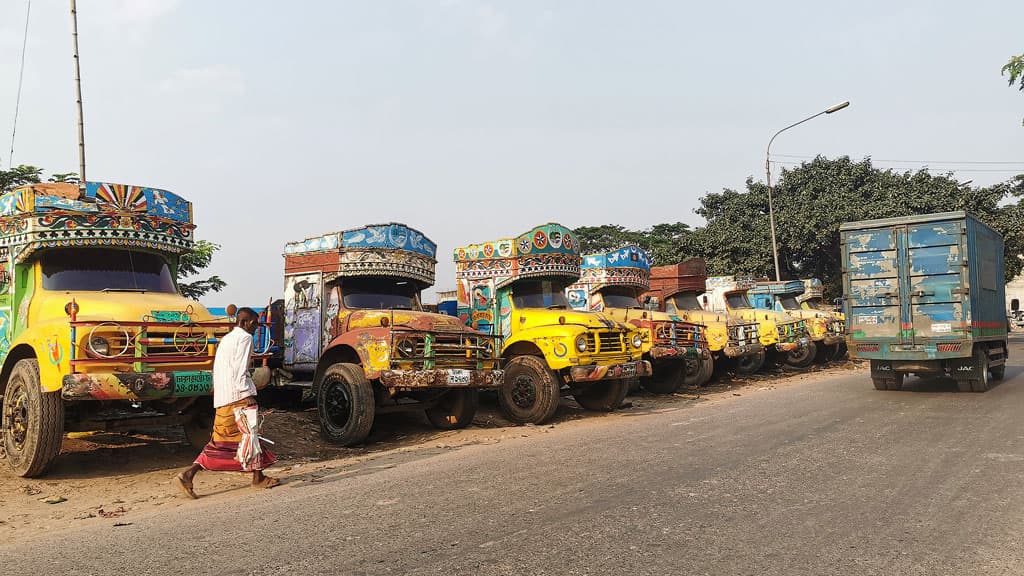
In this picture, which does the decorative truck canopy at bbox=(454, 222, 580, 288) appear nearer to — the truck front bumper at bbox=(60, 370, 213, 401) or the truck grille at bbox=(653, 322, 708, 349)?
the truck grille at bbox=(653, 322, 708, 349)

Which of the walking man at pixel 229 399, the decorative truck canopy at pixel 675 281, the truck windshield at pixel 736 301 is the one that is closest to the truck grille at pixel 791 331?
the truck windshield at pixel 736 301

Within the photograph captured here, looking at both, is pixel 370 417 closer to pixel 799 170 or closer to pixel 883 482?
pixel 883 482

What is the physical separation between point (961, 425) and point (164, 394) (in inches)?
351

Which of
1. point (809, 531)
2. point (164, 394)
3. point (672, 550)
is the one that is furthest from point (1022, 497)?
point (164, 394)

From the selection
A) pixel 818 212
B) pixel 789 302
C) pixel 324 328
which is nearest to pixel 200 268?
pixel 324 328

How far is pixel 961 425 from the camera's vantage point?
28.3 feet

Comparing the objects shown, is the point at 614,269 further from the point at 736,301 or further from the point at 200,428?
the point at 200,428

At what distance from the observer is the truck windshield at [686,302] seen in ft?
55.6

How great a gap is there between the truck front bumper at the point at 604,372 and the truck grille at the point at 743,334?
5.70 meters

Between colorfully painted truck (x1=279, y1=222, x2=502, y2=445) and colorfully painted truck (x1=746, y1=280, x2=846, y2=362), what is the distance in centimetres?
1218

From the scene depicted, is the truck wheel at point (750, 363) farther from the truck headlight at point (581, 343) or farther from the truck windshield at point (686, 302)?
the truck headlight at point (581, 343)

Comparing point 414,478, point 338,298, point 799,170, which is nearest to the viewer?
point 414,478

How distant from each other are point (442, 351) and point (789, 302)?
16.2m

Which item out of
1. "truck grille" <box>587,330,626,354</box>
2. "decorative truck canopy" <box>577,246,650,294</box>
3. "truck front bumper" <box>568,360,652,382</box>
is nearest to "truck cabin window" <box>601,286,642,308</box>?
"decorative truck canopy" <box>577,246,650,294</box>
